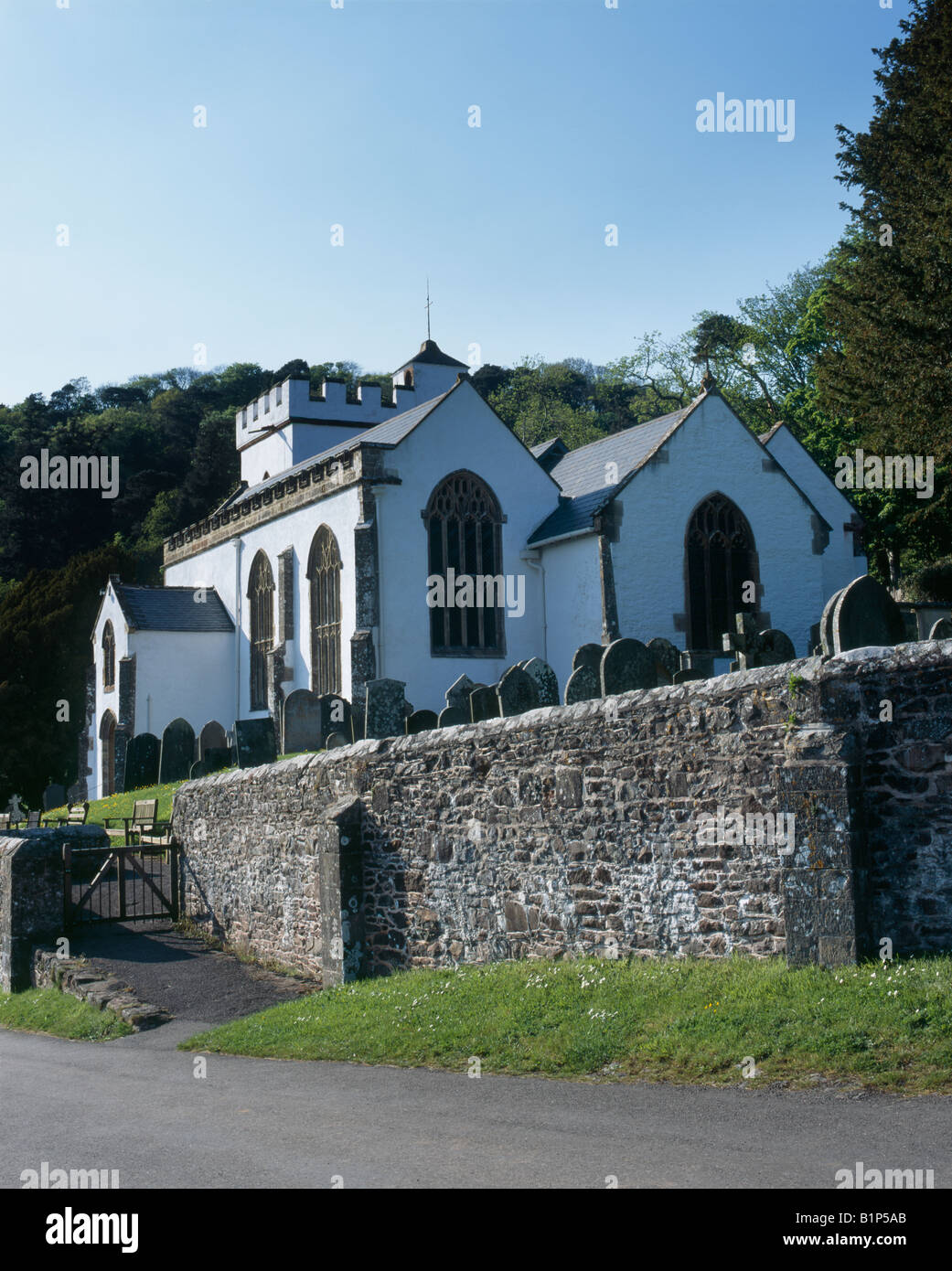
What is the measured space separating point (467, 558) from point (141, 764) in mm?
10978

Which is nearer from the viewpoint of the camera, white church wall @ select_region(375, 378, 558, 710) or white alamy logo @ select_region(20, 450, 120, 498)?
white church wall @ select_region(375, 378, 558, 710)

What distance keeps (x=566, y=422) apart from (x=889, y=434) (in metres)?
44.3

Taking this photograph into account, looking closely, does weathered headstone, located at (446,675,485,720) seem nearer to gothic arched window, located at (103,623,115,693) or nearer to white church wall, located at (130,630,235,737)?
white church wall, located at (130,630,235,737)

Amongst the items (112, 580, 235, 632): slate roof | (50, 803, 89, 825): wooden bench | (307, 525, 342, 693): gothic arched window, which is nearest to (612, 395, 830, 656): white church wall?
(307, 525, 342, 693): gothic arched window

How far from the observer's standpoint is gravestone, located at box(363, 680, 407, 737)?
2070 cm

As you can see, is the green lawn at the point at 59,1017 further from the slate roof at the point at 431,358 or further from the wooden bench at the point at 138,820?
the slate roof at the point at 431,358

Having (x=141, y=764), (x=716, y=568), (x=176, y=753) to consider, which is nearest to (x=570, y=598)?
(x=716, y=568)

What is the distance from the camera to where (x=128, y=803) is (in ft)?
100

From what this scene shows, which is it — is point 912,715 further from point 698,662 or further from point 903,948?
point 698,662

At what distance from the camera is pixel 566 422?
70125 mm

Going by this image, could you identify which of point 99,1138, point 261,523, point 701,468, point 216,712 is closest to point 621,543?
point 701,468

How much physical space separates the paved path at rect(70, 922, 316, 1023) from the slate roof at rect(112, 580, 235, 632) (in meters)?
23.7

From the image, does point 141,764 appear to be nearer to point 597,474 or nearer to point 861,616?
point 597,474
